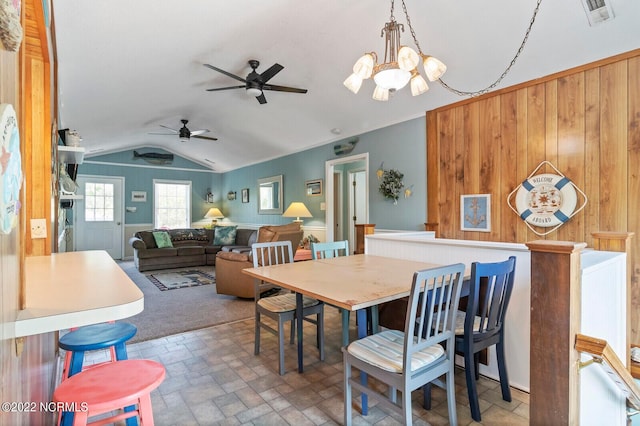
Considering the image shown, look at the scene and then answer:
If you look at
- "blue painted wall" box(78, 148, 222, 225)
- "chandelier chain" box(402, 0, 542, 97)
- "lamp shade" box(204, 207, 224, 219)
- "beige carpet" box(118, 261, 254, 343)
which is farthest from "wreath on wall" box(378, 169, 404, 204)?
"blue painted wall" box(78, 148, 222, 225)

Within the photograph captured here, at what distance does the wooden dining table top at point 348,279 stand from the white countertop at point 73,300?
89 centimetres

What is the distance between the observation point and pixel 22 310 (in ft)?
2.55

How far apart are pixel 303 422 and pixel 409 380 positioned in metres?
0.73

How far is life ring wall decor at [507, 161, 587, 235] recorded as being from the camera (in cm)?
298

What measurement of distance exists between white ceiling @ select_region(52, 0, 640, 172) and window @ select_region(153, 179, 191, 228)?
153 inches

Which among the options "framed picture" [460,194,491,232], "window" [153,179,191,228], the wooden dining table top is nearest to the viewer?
the wooden dining table top

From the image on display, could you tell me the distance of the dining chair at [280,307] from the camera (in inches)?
92.9

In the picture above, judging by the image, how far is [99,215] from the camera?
25.3 feet

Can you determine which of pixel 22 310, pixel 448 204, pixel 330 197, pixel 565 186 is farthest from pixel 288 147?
pixel 22 310

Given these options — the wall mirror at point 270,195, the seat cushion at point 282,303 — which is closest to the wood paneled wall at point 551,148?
the seat cushion at point 282,303

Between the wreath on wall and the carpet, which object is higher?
the wreath on wall

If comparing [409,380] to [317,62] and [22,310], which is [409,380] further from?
[317,62]

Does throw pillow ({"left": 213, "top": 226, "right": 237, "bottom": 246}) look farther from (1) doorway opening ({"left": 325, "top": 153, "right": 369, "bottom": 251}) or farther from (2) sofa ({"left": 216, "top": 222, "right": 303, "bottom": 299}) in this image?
(2) sofa ({"left": 216, "top": 222, "right": 303, "bottom": 299})

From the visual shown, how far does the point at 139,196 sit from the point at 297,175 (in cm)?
452
